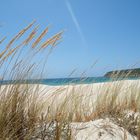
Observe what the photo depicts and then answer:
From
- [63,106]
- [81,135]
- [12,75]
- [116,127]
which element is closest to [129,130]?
[116,127]

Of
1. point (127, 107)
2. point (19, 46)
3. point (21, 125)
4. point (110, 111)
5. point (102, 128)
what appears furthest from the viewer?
point (127, 107)

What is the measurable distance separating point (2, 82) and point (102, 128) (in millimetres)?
914

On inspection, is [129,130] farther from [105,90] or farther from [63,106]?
[105,90]

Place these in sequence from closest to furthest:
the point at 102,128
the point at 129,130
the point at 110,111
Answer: the point at 102,128
the point at 129,130
the point at 110,111

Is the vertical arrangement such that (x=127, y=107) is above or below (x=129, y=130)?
above

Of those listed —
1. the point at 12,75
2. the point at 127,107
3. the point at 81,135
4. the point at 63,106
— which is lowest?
the point at 81,135

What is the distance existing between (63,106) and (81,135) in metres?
0.27

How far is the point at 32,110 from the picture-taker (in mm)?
2150

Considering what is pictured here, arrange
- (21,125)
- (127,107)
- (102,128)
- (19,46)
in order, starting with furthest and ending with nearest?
(127,107) → (102,128) → (21,125) → (19,46)

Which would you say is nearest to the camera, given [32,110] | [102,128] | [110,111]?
[32,110]

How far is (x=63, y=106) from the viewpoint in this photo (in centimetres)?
219

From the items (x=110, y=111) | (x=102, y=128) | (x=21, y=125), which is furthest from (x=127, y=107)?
(x=21, y=125)

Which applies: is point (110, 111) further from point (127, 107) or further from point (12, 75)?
point (12, 75)

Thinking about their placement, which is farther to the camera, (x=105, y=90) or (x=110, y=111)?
(x=105, y=90)
